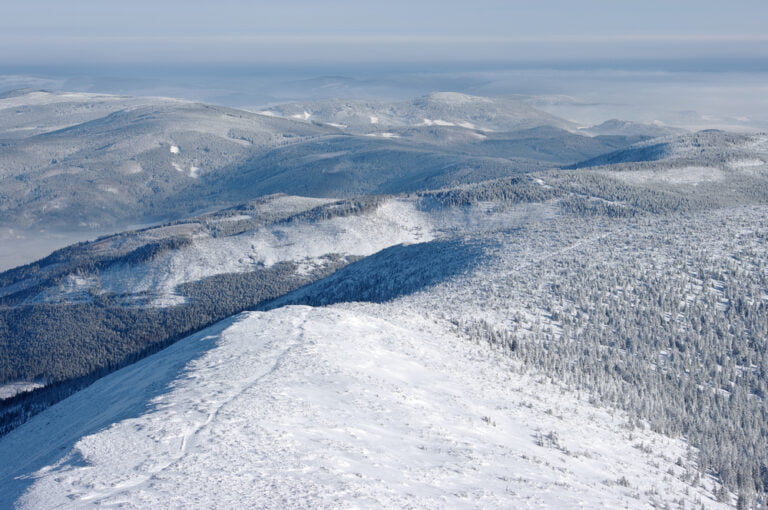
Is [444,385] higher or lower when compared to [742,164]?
lower

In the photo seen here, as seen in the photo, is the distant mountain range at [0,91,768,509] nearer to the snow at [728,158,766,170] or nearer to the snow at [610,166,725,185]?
the snow at [610,166,725,185]

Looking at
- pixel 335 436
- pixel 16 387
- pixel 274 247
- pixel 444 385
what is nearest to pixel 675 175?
pixel 274 247

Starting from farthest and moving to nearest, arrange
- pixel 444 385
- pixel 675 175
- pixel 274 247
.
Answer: pixel 675 175 → pixel 274 247 → pixel 444 385

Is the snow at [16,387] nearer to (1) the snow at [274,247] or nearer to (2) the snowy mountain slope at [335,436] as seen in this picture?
(1) the snow at [274,247]

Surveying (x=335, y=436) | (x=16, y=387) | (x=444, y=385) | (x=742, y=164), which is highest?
(x=742, y=164)

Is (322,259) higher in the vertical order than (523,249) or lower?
lower

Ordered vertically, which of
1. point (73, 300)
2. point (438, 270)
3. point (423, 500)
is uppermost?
point (423, 500)

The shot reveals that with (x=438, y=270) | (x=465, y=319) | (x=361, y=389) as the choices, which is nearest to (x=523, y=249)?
(x=438, y=270)

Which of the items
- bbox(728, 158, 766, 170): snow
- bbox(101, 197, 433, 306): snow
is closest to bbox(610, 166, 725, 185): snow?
bbox(728, 158, 766, 170): snow

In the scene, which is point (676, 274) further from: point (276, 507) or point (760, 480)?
point (276, 507)

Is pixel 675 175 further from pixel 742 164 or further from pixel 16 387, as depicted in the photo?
pixel 16 387
